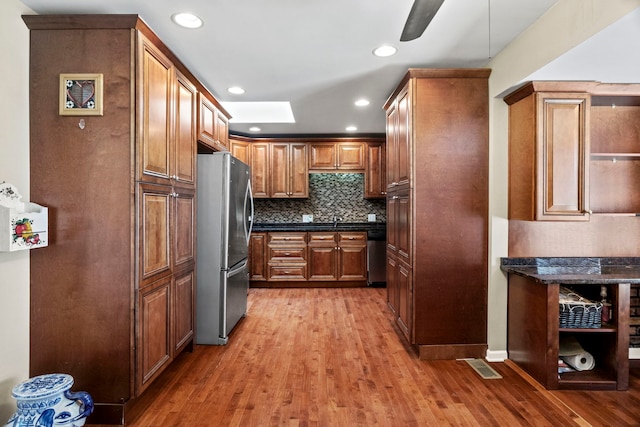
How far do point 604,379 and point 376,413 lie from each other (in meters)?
1.60

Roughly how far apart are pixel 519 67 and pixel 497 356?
2140 mm

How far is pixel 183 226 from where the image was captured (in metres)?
2.54

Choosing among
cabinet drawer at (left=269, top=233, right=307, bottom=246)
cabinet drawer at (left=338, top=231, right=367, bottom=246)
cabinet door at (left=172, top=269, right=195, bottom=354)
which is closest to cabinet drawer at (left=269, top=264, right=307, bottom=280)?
cabinet drawer at (left=269, top=233, right=307, bottom=246)

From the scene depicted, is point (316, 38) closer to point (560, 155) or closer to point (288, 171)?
point (560, 155)

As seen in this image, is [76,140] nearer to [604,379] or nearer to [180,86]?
[180,86]

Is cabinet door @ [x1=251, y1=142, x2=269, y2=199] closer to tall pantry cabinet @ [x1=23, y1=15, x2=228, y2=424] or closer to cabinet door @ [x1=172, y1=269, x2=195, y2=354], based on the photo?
cabinet door @ [x1=172, y1=269, x2=195, y2=354]

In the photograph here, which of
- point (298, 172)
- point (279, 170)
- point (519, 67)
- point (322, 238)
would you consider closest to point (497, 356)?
point (519, 67)

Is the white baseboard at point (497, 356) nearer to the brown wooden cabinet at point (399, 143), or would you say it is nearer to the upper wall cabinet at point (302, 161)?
the brown wooden cabinet at point (399, 143)

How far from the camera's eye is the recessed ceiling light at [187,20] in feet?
6.52

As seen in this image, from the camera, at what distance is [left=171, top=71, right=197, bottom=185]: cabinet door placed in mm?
2391

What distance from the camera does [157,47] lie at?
2.10 meters

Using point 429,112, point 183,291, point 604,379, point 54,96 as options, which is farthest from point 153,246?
point 604,379

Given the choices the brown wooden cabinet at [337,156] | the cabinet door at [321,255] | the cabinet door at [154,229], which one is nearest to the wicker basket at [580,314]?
the cabinet door at [154,229]

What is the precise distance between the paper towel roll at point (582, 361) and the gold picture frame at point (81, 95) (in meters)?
3.40
